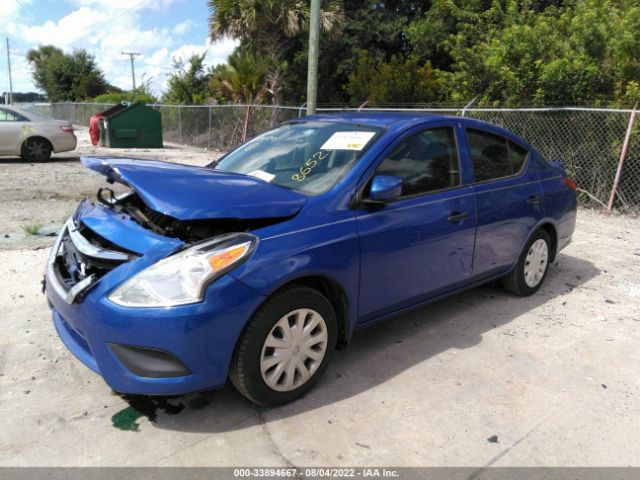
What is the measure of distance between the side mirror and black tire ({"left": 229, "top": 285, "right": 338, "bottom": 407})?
0.69 metres

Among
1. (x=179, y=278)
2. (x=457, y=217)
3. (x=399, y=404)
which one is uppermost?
(x=457, y=217)

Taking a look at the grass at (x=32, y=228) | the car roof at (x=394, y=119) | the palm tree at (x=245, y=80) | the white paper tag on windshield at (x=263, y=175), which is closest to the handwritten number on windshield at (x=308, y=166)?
the white paper tag on windshield at (x=263, y=175)

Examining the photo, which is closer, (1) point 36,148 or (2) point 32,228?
(2) point 32,228

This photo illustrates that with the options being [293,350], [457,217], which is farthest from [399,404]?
[457,217]

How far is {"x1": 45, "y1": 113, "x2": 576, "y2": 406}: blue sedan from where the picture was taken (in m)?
2.47

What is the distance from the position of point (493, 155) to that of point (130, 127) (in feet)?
50.2

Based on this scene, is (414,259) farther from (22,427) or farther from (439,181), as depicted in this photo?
(22,427)

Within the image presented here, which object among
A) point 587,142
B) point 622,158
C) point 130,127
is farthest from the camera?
point 130,127

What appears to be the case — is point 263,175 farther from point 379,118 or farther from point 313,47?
point 313,47

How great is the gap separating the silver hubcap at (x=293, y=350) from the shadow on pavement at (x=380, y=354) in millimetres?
188

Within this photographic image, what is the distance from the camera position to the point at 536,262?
185 inches

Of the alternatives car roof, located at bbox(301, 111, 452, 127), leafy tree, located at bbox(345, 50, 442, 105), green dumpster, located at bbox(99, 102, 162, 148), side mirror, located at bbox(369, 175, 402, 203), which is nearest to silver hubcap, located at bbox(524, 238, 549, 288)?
car roof, located at bbox(301, 111, 452, 127)

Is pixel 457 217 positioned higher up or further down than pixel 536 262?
higher up

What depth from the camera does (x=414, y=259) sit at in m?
3.40
